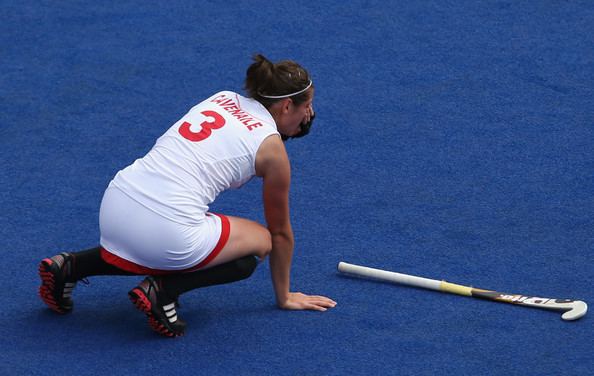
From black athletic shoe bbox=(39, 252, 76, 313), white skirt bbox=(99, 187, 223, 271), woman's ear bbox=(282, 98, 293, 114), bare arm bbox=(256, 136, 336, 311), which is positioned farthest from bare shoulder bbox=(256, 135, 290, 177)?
black athletic shoe bbox=(39, 252, 76, 313)

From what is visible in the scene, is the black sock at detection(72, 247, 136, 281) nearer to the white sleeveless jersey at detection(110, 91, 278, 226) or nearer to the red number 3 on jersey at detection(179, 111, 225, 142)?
the white sleeveless jersey at detection(110, 91, 278, 226)

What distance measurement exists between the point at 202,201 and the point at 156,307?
337 mm

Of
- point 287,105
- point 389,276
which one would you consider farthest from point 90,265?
point 389,276

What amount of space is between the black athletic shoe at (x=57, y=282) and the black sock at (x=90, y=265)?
0.02 meters

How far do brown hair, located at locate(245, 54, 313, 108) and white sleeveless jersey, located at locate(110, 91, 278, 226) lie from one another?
0.25ft

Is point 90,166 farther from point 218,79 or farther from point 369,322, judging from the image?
point 369,322

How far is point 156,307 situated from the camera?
303 cm

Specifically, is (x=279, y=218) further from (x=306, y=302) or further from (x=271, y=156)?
(x=306, y=302)

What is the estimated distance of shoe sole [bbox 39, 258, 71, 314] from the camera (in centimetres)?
310

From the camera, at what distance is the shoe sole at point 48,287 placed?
3100 mm

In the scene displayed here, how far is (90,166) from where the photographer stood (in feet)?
13.1

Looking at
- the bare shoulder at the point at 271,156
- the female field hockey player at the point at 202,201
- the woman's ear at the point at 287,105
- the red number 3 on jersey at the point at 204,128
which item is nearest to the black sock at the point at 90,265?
the female field hockey player at the point at 202,201

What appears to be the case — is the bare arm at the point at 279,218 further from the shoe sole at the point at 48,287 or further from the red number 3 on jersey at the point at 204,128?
the shoe sole at the point at 48,287

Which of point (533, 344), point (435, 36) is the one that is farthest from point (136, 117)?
point (533, 344)
